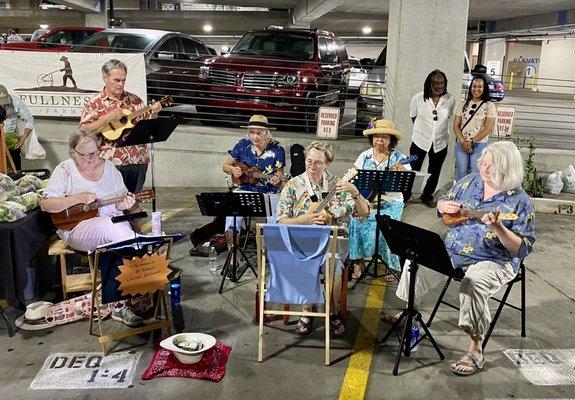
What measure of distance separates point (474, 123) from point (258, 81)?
348 centimetres

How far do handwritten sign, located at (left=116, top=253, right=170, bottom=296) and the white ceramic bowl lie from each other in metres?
0.42

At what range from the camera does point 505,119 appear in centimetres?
835

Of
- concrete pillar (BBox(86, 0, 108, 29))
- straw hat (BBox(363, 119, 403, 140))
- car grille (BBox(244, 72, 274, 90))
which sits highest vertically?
concrete pillar (BBox(86, 0, 108, 29))

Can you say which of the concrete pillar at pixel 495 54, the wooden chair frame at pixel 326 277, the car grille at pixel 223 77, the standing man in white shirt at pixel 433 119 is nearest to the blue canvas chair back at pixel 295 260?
the wooden chair frame at pixel 326 277

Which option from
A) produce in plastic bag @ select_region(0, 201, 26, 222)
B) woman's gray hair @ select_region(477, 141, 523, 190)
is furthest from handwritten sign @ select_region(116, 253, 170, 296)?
woman's gray hair @ select_region(477, 141, 523, 190)

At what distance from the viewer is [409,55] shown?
25.6 feet

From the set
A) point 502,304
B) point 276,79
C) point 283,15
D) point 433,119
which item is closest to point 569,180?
point 433,119

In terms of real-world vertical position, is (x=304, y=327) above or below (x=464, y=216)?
below

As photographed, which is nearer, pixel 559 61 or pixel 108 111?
pixel 108 111

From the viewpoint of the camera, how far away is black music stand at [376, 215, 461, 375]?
322 cm

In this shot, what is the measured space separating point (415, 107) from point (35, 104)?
5995 mm

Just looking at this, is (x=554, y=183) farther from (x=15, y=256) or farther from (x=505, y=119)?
(x=15, y=256)

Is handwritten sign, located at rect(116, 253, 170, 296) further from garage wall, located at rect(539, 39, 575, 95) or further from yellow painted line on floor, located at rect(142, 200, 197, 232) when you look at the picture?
garage wall, located at rect(539, 39, 575, 95)

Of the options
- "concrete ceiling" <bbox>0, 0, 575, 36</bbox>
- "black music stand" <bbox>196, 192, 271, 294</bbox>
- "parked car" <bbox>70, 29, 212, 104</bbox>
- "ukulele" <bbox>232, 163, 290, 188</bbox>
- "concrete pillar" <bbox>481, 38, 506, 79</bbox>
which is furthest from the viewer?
"concrete pillar" <bbox>481, 38, 506, 79</bbox>
